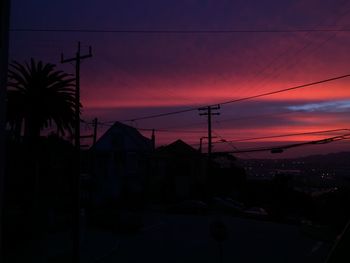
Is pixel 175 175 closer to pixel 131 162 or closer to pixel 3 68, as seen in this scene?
pixel 131 162

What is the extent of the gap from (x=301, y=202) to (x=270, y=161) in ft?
101

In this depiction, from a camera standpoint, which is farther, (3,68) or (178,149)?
(178,149)

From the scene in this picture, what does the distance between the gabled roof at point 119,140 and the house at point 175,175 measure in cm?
311

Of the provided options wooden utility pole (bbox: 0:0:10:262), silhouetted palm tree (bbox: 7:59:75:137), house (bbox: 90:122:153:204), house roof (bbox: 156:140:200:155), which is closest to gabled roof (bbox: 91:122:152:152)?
house (bbox: 90:122:153:204)

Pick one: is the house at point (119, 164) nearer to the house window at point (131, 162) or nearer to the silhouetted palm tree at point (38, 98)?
the house window at point (131, 162)

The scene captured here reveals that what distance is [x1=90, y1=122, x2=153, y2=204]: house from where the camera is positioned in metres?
64.3

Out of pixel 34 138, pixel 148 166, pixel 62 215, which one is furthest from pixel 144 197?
pixel 34 138

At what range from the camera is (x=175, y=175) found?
73625 mm

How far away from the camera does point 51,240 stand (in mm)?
37031

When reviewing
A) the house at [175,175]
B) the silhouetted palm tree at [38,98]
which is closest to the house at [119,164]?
the house at [175,175]

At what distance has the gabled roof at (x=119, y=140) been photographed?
69.0m

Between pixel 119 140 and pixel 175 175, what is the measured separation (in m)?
9.30

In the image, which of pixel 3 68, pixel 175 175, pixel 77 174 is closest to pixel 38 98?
pixel 77 174

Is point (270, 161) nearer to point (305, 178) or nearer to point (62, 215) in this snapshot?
point (305, 178)
